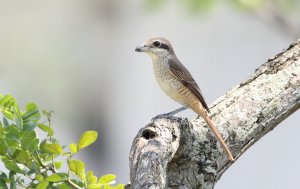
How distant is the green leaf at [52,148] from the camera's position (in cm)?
319

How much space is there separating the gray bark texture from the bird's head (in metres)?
0.99

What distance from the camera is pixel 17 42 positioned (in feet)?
36.6

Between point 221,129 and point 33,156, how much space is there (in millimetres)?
1294

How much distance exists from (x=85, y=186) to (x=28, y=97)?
779cm

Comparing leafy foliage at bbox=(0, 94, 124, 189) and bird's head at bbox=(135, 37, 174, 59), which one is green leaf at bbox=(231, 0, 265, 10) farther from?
leafy foliage at bbox=(0, 94, 124, 189)

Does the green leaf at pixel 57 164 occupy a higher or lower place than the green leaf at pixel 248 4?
lower

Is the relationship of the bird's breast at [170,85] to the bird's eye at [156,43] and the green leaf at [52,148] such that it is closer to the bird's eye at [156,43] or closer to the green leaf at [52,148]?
the bird's eye at [156,43]

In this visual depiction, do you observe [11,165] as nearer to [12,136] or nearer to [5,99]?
[12,136]

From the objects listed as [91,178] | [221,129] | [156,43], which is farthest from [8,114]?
[156,43]

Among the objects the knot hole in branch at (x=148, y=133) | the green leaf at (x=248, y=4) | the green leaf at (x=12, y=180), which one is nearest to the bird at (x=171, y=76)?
the green leaf at (x=248, y=4)

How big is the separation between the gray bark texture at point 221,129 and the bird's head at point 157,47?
3.24 ft

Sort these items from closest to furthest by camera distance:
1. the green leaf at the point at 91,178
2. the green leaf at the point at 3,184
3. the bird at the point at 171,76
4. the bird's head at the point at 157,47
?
1. the green leaf at the point at 3,184
2. the green leaf at the point at 91,178
3. the bird at the point at 171,76
4. the bird's head at the point at 157,47

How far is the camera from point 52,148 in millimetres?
3203

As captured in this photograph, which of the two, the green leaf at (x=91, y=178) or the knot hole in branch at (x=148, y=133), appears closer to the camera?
the green leaf at (x=91, y=178)
